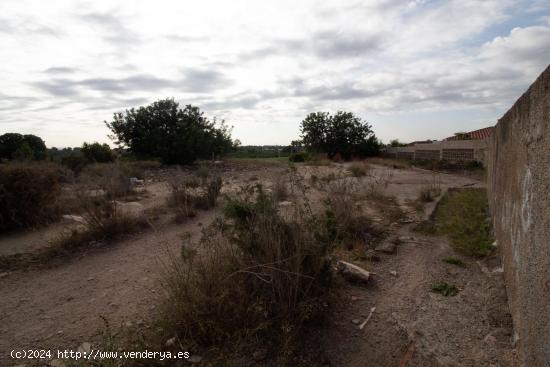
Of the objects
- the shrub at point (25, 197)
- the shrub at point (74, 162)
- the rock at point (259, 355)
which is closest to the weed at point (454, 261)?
the rock at point (259, 355)

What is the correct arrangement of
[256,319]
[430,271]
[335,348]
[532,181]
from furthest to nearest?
[430,271] < [256,319] < [335,348] < [532,181]

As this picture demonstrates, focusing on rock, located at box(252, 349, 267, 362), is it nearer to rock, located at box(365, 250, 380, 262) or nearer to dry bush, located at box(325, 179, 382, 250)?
rock, located at box(365, 250, 380, 262)

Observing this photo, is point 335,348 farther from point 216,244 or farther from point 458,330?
point 216,244

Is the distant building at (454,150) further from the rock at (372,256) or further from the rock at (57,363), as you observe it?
the rock at (57,363)

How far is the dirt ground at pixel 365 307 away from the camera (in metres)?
2.03

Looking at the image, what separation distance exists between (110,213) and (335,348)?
13.8ft

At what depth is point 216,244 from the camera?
251 centimetres

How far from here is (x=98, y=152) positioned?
16812mm

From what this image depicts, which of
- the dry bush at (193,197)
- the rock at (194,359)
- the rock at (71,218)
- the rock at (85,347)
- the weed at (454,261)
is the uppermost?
the dry bush at (193,197)

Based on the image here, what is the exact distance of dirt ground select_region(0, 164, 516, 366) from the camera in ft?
6.64

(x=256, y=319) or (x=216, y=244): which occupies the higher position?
(x=216, y=244)

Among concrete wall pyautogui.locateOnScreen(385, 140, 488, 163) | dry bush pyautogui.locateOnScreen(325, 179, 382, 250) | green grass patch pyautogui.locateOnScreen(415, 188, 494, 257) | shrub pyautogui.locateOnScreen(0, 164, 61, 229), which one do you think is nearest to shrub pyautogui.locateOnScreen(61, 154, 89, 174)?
shrub pyautogui.locateOnScreen(0, 164, 61, 229)

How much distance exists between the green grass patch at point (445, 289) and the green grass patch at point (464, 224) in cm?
99

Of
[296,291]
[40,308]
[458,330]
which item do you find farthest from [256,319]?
[40,308]
